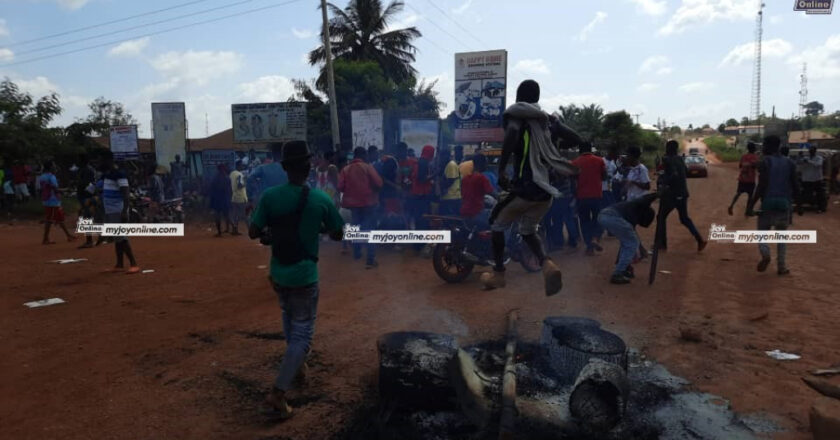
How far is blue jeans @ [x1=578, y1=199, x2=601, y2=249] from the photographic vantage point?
31.6ft

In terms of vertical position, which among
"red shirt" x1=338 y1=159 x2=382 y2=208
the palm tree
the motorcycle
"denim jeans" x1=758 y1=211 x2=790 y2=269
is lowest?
the motorcycle

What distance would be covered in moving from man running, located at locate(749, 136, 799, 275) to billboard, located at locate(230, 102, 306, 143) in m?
18.4

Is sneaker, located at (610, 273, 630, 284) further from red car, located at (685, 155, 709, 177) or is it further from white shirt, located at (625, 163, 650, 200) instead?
red car, located at (685, 155, 709, 177)

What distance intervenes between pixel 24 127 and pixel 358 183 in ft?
57.8

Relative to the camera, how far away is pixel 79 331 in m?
6.23

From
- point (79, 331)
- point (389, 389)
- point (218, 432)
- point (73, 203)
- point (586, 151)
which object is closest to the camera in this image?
point (218, 432)

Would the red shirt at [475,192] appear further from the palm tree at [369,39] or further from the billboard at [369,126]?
the palm tree at [369,39]

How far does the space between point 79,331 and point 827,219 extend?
16.9m

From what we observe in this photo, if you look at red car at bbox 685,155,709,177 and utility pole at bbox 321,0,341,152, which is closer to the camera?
utility pole at bbox 321,0,341,152

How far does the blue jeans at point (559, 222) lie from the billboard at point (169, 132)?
1729 cm

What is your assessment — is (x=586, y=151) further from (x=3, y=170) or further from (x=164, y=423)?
(x=3, y=170)

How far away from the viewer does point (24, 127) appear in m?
20.2

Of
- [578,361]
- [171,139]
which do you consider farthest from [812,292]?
[171,139]

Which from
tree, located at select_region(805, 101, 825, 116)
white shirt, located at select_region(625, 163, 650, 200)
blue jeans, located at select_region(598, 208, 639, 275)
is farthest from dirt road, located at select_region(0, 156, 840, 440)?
tree, located at select_region(805, 101, 825, 116)
